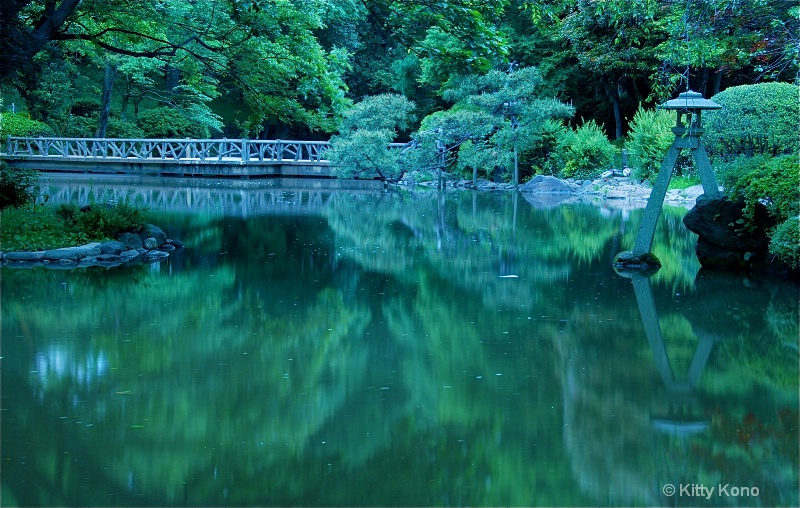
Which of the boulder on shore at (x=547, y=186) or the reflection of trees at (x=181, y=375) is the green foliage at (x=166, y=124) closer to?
the boulder on shore at (x=547, y=186)

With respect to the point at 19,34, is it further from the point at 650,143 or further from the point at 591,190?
the point at 650,143

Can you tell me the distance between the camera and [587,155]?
24.6 metres

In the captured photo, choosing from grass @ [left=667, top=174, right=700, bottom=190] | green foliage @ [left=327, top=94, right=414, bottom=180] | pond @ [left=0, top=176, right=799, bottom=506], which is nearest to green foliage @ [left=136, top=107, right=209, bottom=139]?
green foliage @ [left=327, top=94, right=414, bottom=180]

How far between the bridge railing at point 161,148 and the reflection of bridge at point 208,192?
3.59ft

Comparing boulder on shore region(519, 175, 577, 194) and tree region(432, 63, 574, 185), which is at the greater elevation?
tree region(432, 63, 574, 185)

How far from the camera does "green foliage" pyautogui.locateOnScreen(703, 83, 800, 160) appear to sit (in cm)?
1410

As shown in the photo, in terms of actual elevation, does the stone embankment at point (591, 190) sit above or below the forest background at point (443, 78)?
below

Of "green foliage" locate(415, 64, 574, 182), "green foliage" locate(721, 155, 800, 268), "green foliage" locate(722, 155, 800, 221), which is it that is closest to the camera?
"green foliage" locate(721, 155, 800, 268)

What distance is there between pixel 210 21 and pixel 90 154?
723 inches

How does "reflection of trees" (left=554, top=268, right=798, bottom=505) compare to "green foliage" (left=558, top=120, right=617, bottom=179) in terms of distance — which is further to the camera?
"green foliage" (left=558, top=120, right=617, bottom=179)

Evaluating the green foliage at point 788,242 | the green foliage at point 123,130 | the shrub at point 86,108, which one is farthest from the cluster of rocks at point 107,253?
the shrub at point 86,108

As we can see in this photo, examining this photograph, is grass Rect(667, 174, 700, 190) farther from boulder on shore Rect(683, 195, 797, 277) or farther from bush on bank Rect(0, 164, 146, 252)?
bush on bank Rect(0, 164, 146, 252)

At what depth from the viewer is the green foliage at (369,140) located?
23125 millimetres

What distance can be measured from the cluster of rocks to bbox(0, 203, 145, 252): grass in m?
0.15
